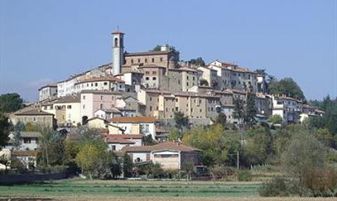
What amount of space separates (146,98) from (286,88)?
48.0m

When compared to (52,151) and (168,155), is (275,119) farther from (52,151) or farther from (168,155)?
(52,151)

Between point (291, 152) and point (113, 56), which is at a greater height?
point (113, 56)

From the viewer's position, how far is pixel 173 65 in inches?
6191

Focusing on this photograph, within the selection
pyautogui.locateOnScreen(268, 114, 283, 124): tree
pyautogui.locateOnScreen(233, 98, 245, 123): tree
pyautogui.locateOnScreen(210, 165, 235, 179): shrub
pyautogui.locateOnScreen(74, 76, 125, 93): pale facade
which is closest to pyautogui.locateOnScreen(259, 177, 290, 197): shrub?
pyautogui.locateOnScreen(210, 165, 235, 179): shrub

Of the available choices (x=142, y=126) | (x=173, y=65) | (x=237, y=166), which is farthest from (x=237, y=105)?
(x=237, y=166)

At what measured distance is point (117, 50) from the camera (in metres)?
158

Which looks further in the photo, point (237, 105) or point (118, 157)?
point (237, 105)

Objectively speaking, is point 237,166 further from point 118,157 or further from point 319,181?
point 319,181

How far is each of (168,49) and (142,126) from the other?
4223 cm

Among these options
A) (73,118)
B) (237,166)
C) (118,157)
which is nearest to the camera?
(118,157)

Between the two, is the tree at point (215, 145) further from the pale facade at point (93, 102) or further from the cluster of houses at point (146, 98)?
the pale facade at point (93, 102)

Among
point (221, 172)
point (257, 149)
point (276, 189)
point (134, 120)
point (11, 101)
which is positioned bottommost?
point (276, 189)

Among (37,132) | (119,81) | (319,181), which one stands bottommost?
(319,181)

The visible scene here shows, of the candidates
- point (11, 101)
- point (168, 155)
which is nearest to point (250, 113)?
point (11, 101)
